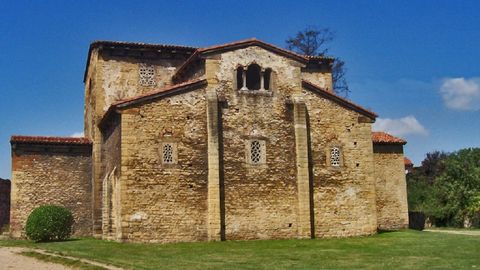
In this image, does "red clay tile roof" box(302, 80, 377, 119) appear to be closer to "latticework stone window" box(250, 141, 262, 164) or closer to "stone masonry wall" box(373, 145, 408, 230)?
"latticework stone window" box(250, 141, 262, 164)

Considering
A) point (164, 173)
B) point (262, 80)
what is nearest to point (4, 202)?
point (164, 173)

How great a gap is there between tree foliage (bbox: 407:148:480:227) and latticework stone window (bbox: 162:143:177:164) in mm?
23296

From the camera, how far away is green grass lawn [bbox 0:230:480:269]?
48.0 ft

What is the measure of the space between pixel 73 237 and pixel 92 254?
10.9m

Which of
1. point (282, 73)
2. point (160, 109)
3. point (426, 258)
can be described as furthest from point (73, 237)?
point (426, 258)

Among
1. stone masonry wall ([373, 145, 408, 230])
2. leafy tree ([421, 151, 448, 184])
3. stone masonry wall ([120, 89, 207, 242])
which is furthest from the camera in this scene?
leafy tree ([421, 151, 448, 184])

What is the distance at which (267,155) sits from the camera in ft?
78.6

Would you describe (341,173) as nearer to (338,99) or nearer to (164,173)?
(338,99)

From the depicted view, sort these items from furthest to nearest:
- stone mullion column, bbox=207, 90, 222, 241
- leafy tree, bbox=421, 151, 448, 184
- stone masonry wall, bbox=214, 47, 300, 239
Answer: leafy tree, bbox=421, 151, 448, 184
stone masonry wall, bbox=214, 47, 300, 239
stone mullion column, bbox=207, 90, 222, 241

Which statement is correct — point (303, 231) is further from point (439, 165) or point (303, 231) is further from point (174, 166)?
point (439, 165)

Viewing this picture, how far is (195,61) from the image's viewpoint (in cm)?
2486

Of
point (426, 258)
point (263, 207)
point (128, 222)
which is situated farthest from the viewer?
point (263, 207)

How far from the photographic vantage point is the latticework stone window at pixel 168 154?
887 inches

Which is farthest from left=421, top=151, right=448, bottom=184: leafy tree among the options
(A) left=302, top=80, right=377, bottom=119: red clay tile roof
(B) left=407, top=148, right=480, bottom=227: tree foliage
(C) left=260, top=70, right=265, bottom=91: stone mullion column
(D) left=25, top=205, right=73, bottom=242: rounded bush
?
(D) left=25, top=205, right=73, bottom=242: rounded bush
